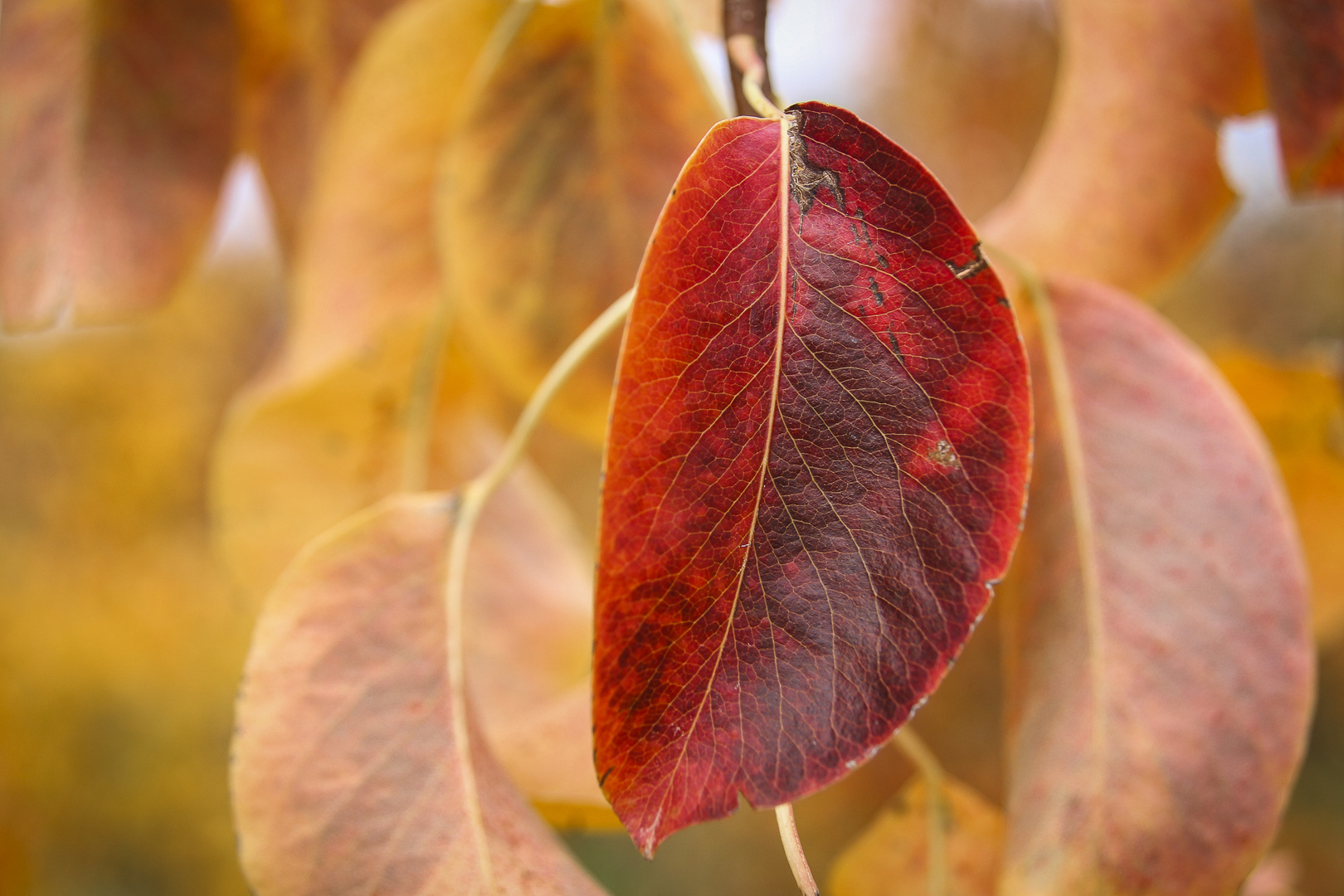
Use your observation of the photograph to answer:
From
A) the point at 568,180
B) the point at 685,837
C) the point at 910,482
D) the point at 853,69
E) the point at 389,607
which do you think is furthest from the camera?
the point at 685,837

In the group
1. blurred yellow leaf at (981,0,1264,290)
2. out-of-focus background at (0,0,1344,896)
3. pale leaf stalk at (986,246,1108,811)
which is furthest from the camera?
out-of-focus background at (0,0,1344,896)

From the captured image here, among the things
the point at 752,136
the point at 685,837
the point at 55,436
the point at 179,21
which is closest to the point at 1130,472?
the point at 752,136

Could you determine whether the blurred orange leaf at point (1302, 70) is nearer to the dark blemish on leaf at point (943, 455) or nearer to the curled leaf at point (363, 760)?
the dark blemish on leaf at point (943, 455)

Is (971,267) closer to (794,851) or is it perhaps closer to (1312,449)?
(794,851)

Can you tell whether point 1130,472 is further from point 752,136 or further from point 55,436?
point 55,436

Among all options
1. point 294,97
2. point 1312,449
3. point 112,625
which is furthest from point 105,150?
point 112,625

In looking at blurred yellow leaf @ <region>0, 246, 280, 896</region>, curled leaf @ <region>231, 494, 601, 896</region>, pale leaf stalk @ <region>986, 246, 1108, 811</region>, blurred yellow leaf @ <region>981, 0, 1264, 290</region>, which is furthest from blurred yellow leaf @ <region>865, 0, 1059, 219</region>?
curled leaf @ <region>231, 494, 601, 896</region>

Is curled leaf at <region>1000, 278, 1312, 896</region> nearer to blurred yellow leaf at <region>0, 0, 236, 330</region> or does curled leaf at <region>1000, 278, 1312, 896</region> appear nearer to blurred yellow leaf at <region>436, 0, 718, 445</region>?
blurred yellow leaf at <region>436, 0, 718, 445</region>
